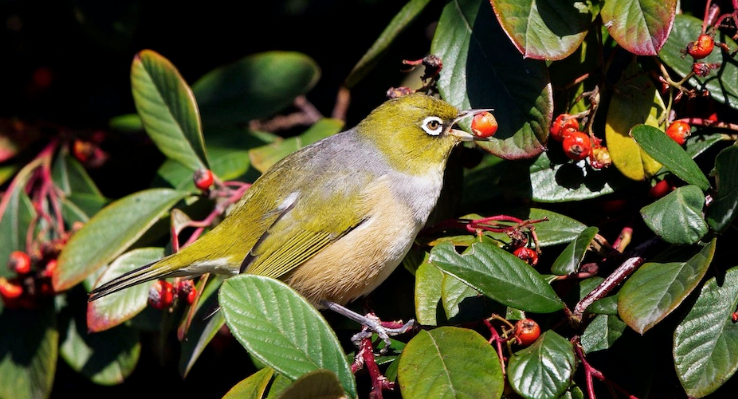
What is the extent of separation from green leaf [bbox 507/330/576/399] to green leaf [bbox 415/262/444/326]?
1.55ft

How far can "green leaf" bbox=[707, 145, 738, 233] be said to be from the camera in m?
1.92

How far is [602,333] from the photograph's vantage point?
7.21 ft

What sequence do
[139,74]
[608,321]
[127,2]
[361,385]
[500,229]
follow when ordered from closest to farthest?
[608,321] < [500,229] < [361,385] < [139,74] < [127,2]

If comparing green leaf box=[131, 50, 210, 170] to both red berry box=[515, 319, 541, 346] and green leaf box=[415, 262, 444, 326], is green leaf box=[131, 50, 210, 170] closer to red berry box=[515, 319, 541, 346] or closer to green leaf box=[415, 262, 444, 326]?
green leaf box=[415, 262, 444, 326]

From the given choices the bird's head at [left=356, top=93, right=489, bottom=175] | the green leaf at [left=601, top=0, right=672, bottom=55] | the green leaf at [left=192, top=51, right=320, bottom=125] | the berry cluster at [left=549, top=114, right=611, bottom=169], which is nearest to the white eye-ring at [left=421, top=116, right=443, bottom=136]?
the bird's head at [left=356, top=93, right=489, bottom=175]

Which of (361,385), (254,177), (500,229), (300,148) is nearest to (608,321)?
(500,229)

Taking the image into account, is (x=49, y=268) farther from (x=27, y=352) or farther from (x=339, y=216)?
(x=339, y=216)

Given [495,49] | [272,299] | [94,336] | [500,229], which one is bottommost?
[94,336]

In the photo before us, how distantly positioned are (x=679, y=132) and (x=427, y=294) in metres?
0.95

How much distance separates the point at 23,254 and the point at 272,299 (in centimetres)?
191

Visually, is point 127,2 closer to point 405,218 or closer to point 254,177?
point 254,177

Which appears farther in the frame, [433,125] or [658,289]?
[433,125]

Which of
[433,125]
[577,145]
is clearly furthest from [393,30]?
[577,145]

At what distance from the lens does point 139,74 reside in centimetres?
330
